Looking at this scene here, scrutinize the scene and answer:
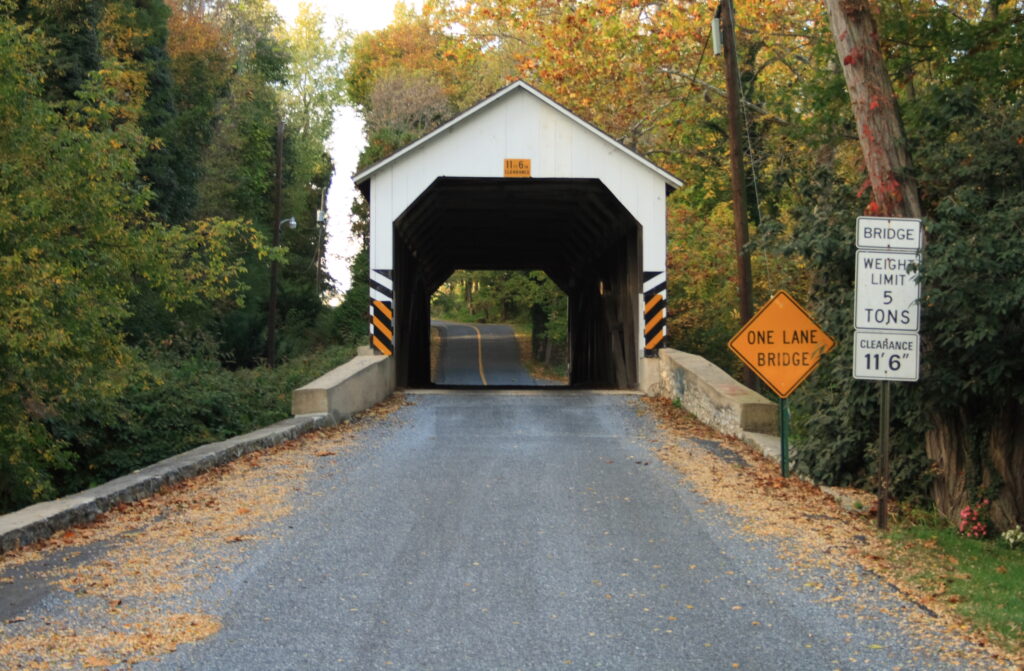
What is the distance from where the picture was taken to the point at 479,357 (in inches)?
2350

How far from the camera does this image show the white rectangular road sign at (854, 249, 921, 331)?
8.65m

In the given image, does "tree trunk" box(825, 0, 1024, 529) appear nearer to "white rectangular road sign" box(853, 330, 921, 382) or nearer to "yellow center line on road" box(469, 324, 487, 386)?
"white rectangular road sign" box(853, 330, 921, 382)

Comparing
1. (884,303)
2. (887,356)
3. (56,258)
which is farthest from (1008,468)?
(56,258)

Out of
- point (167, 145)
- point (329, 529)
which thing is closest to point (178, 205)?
point (167, 145)

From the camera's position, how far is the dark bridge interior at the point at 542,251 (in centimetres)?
2258

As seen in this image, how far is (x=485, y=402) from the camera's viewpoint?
18.6m

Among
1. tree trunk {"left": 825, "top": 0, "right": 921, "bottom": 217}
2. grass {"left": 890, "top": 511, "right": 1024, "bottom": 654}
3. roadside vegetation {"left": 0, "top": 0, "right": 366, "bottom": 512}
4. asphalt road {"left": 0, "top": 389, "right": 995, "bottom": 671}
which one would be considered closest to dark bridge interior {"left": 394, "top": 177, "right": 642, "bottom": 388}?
roadside vegetation {"left": 0, "top": 0, "right": 366, "bottom": 512}

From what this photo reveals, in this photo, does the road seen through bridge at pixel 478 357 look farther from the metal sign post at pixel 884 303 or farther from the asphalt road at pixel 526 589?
the metal sign post at pixel 884 303

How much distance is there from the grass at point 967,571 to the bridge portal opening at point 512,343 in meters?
33.9

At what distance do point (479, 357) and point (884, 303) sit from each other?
51.3m

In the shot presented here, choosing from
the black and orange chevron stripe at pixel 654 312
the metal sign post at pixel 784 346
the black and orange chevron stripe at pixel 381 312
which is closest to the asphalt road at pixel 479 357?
the black and orange chevron stripe at pixel 381 312

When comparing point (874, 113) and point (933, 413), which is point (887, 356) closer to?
point (933, 413)

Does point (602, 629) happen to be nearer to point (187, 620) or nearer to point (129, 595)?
point (187, 620)

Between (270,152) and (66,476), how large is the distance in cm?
3853
